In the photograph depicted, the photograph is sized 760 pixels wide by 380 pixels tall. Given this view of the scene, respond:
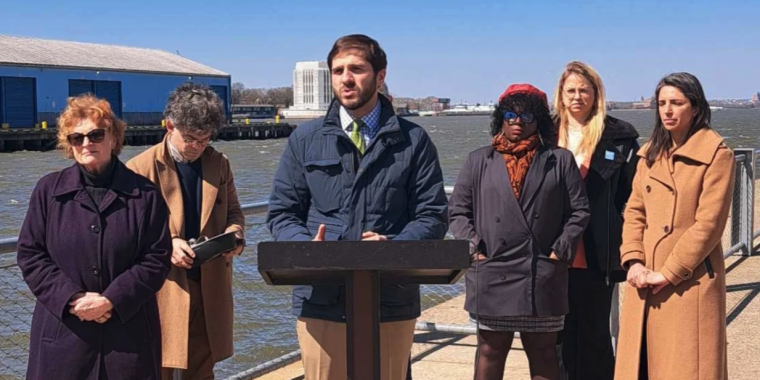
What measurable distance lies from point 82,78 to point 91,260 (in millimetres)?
56967

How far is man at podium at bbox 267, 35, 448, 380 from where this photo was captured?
130 inches

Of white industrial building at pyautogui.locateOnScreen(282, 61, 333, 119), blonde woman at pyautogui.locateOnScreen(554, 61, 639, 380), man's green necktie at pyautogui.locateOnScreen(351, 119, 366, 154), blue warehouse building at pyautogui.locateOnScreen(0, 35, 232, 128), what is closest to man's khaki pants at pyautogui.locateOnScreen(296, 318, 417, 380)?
man's green necktie at pyautogui.locateOnScreen(351, 119, 366, 154)

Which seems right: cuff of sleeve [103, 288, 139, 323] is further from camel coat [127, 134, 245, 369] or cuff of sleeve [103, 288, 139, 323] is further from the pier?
the pier

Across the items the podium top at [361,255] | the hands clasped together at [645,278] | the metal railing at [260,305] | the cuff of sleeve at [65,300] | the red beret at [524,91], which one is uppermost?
the red beret at [524,91]

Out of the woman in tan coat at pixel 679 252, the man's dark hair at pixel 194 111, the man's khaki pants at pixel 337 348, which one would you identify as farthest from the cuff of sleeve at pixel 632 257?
the man's dark hair at pixel 194 111

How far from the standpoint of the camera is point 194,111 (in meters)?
3.71

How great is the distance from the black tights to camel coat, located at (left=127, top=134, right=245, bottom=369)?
1.21 metres

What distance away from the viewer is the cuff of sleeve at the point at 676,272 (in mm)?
3844

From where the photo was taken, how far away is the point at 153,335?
3.38m

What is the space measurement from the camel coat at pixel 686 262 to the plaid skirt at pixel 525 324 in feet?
1.12

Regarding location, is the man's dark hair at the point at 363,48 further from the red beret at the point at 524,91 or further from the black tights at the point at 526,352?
the black tights at the point at 526,352


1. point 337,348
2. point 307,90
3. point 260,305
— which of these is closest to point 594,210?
point 337,348

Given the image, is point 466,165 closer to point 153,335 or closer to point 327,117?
point 327,117

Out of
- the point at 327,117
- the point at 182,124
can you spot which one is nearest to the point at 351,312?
the point at 327,117
